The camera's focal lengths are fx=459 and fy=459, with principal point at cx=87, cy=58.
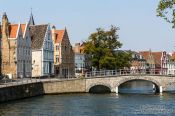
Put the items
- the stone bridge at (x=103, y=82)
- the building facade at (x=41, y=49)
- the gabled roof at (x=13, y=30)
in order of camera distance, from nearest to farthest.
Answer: the stone bridge at (x=103, y=82) → the gabled roof at (x=13, y=30) → the building facade at (x=41, y=49)

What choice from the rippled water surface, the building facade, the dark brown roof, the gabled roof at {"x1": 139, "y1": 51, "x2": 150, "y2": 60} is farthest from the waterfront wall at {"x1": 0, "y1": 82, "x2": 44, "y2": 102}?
the gabled roof at {"x1": 139, "y1": 51, "x2": 150, "y2": 60}

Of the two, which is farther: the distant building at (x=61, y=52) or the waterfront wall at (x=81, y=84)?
the distant building at (x=61, y=52)

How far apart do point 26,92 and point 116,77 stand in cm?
1792

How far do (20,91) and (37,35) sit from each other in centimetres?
2777

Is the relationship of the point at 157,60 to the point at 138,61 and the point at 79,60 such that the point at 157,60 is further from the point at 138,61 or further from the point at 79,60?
the point at 79,60

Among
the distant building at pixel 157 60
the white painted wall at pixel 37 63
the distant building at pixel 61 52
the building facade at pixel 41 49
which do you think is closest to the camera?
the white painted wall at pixel 37 63

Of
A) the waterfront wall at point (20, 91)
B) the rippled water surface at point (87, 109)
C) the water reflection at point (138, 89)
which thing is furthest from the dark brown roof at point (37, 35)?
the rippled water surface at point (87, 109)

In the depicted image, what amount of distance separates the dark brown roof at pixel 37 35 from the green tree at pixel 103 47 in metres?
7.93

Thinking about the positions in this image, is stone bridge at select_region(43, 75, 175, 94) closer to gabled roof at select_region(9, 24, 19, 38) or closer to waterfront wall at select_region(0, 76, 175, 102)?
waterfront wall at select_region(0, 76, 175, 102)

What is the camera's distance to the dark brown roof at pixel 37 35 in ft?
264

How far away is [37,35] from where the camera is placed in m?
81.1

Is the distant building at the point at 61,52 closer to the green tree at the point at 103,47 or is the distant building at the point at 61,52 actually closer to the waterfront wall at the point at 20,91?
the green tree at the point at 103,47

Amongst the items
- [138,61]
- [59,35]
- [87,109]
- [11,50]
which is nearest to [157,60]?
[138,61]

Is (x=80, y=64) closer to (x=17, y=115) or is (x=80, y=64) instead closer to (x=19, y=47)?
(x=19, y=47)
